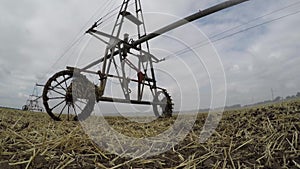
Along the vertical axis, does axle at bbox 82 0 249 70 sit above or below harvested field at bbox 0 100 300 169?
above

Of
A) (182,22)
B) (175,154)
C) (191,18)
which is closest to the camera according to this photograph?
(175,154)

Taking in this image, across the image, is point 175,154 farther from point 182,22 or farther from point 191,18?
point 182,22

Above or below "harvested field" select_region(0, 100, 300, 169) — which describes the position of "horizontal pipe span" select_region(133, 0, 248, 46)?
above

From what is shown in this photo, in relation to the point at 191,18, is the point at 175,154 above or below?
below

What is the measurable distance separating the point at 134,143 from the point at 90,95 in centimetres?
259

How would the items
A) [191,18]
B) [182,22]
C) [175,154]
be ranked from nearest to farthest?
[175,154], [191,18], [182,22]

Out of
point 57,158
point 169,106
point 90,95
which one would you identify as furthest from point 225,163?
point 169,106

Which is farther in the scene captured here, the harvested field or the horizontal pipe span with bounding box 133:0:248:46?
the horizontal pipe span with bounding box 133:0:248:46

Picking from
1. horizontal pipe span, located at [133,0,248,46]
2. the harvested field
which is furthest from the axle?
the harvested field

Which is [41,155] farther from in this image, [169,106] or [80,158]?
[169,106]

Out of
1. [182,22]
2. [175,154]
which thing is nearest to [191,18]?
[182,22]

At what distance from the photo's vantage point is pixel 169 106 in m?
5.98

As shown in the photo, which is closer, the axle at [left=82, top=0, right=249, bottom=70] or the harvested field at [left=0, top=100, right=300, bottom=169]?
the harvested field at [left=0, top=100, right=300, bottom=169]

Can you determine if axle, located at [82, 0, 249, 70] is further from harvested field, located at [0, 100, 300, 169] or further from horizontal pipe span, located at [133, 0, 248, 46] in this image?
harvested field, located at [0, 100, 300, 169]
